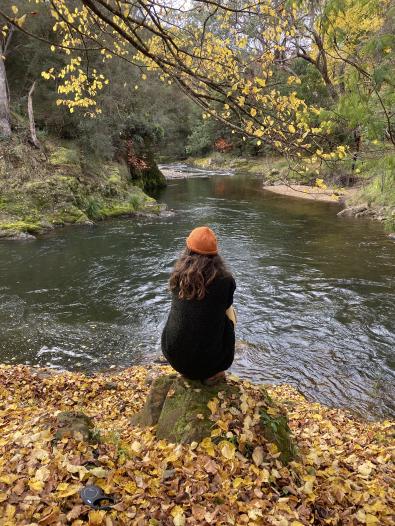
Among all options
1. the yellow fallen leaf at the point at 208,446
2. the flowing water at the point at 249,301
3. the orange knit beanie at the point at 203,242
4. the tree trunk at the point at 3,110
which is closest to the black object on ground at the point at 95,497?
the yellow fallen leaf at the point at 208,446

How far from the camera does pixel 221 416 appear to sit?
3.91 m

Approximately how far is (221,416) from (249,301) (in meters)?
7.03

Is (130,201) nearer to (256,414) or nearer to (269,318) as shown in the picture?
(269,318)

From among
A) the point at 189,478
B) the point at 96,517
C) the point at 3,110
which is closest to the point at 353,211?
the point at 3,110

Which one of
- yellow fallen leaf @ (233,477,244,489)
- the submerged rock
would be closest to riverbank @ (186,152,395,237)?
the submerged rock

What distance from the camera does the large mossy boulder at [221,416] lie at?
12.4ft

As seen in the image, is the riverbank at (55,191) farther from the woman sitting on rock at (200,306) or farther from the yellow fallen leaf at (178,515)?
the yellow fallen leaf at (178,515)

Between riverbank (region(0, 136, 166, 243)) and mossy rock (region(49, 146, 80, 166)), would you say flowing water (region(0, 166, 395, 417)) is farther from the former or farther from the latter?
mossy rock (region(49, 146, 80, 166))

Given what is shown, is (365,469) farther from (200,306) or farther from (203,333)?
(200,306)

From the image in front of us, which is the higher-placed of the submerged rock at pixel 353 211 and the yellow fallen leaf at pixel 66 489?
the yellow fallen leaf at pixel 66 489

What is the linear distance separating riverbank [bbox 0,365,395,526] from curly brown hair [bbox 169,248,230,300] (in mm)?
1143

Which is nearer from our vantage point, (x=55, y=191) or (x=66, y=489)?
(x=66, y=489)

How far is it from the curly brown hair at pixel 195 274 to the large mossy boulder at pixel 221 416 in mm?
1058

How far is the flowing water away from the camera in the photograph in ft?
25.5
